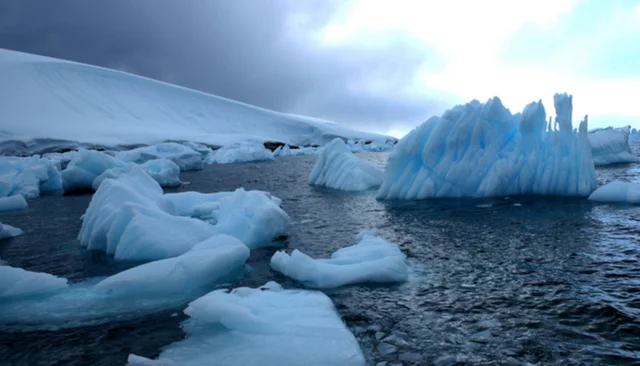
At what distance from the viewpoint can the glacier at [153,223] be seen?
7.14 meters

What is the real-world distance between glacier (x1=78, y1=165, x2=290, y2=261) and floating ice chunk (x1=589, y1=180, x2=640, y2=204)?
9.35 m

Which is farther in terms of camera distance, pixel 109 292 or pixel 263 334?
pixel 109 292

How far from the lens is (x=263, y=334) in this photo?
4023mm

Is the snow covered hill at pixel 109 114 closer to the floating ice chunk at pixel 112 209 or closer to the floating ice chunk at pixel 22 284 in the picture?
the floating ice chunk at pixel 112 209

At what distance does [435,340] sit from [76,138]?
50.5m

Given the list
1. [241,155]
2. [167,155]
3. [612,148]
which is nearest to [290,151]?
[241,155]

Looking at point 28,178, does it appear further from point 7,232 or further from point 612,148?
point 612,148

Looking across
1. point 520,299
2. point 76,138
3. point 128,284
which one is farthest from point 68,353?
point 76,138

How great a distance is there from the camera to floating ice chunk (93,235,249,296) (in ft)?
17.6

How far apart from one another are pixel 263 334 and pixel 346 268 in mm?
2253

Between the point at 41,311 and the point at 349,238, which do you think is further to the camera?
the point at 349,238

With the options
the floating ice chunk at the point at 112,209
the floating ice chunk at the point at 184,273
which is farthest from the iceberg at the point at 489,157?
the floating ice chunk at the point at 184,273

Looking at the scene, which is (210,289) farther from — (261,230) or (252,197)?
(252,197)

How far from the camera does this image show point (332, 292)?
217 inches
